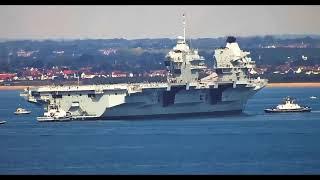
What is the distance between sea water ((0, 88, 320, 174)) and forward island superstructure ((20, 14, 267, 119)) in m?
0.44

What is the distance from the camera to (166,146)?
18.9m

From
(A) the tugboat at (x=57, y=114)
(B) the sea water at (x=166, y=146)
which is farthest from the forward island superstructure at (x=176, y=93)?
(B) the sea water at (x=166, y=146)

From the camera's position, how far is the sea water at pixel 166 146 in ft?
45.9

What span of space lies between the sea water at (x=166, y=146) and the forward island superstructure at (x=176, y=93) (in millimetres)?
444

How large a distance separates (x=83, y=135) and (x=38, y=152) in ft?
14.3

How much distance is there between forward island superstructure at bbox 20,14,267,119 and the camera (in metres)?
25.2

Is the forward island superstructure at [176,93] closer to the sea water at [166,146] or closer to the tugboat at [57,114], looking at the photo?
the tugboat at [57,114]

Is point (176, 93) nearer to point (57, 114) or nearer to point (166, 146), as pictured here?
point (57, 114)

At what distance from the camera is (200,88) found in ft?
88.9

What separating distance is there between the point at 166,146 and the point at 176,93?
8.07 m

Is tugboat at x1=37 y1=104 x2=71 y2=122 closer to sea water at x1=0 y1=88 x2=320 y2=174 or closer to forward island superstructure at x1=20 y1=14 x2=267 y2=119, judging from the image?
forward island superstructure at x1=20 y1=14 x2=267 y2=119

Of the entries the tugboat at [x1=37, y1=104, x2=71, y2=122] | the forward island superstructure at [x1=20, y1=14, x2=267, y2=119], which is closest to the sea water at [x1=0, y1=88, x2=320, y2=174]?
the tugboat at [x1=37, y1=104, x2=71, y2=122]
